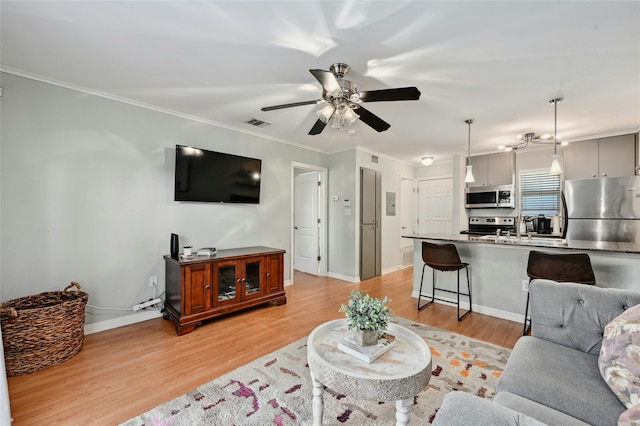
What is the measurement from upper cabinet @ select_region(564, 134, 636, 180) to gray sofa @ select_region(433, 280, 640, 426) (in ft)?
12.3

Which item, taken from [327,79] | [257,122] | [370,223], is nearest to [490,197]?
[370,223]

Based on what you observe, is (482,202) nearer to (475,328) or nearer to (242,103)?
(475,328)

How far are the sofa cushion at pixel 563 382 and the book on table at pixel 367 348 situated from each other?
0.55 metres

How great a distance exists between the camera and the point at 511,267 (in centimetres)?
322

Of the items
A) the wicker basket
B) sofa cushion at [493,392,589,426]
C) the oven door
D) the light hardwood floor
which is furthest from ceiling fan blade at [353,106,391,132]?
the oven door

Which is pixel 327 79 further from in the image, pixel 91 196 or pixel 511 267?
pixel 511 267

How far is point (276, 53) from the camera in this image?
2.12m

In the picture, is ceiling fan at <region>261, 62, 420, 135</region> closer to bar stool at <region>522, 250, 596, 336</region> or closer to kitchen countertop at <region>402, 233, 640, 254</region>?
kitchen countertop at <region>402, 233, 640, 254</region>

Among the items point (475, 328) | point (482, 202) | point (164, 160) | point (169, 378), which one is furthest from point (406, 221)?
point (169, 378)

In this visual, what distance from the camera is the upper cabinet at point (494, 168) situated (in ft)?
16.4

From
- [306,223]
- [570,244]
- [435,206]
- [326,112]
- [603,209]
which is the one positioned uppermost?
[326,112]

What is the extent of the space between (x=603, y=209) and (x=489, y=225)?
5.11ft

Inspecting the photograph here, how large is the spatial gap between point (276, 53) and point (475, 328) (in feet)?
10.8

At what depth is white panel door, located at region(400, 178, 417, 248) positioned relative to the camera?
20.4 feet
